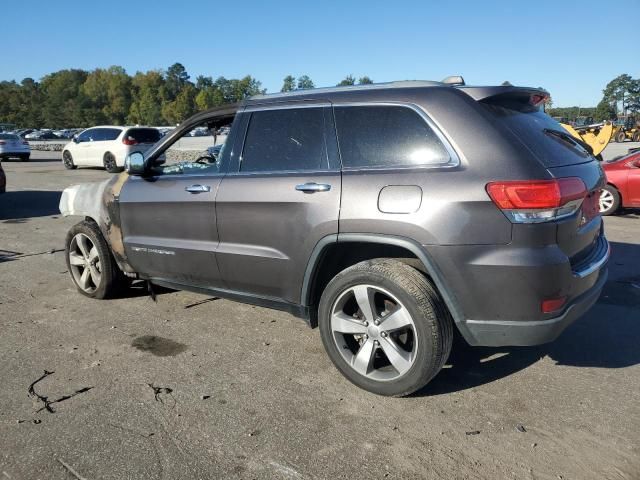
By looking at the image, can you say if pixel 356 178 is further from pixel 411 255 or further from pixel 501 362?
pixel 501 362

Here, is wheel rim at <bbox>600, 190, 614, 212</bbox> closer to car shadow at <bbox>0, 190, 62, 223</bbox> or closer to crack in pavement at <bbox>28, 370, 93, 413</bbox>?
crack in pavement at <bbox>28, 370, 93, 413</bbox>

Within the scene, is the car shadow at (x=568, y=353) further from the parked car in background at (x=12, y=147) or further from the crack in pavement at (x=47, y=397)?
the parked car in background at (x=12, y=147)

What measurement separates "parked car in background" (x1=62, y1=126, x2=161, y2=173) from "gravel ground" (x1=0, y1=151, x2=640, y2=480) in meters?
15.5

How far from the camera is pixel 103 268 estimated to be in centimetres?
488

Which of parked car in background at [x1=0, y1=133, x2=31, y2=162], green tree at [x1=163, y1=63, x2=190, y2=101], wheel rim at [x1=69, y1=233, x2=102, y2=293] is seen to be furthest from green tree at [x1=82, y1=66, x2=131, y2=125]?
wheel rim at [x1=69, y1=233, x2=102, y2=293]

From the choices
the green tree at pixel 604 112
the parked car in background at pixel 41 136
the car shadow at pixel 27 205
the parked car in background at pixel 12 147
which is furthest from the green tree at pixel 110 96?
the car shadow at pixel 27 205

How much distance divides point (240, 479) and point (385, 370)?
1.15m

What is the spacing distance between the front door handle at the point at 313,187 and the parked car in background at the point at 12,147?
1020 inches

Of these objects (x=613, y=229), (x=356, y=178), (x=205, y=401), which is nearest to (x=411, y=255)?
(x=356, y=178)

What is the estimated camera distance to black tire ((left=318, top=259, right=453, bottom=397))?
9.83 ft

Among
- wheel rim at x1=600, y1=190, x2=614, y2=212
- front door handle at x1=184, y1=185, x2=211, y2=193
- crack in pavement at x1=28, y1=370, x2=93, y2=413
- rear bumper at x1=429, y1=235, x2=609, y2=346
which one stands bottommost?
wheel rim at x1=600, y1=190, x2=614, y2=212

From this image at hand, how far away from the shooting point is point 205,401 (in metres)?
3.21

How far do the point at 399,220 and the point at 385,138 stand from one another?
0.56m

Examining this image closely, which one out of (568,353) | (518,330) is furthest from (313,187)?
(568,353)
